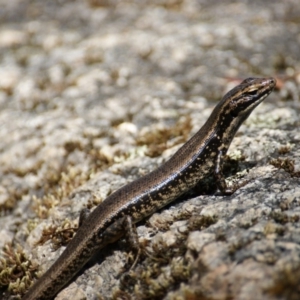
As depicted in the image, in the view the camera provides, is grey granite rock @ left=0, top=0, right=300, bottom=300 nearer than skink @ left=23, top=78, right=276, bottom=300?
Yes

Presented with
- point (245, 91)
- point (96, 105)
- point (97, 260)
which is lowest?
point (97, 260)

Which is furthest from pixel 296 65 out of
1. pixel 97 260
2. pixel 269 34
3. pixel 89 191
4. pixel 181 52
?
pixel 97 260

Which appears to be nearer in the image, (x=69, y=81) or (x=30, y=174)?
(x=30, y=174)

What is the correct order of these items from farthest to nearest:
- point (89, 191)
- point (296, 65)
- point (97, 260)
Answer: point (296, 65)
point (89, 191)
point (97, 260)

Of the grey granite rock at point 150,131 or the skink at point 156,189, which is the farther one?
the skink at point 156,189

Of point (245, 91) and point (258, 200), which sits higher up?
point (245, 91)

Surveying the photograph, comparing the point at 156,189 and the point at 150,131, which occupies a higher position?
the point at 150,131

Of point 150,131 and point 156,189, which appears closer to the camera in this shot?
point 156,189

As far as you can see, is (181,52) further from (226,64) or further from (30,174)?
(30,174)
